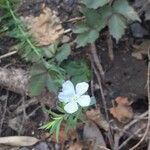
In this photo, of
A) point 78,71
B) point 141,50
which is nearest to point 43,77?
point 78,71

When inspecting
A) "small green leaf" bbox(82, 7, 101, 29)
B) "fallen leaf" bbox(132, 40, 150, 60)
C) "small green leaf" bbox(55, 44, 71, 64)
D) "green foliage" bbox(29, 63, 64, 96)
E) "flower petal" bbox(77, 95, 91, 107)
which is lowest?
"flower petal" bbox(77, 95, 91, 107)

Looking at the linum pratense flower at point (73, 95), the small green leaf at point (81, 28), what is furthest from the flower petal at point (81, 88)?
the small green leaf at point (81, 28)

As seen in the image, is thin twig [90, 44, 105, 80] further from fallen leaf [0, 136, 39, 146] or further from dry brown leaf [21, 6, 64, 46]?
fallen leaf [0, 136, 39, 146]

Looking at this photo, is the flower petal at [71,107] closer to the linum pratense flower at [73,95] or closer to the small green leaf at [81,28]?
the linum pratense flower at [73,95]

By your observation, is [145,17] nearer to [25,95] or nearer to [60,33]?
[60,33]

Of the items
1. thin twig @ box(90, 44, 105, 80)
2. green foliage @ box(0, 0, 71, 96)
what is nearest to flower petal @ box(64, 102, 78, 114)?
green foliage @ box(0, 0, 71, 96)

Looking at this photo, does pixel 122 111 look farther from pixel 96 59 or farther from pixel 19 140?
pixel 19 140
